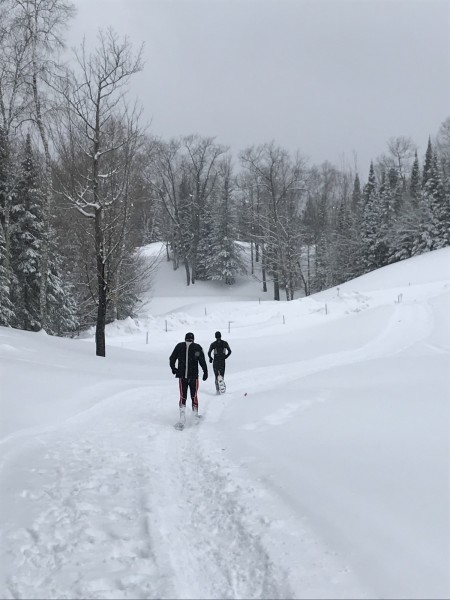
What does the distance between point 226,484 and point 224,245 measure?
4743 centimetres

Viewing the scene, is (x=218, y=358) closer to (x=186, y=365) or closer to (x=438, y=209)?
(x=186, y=365)

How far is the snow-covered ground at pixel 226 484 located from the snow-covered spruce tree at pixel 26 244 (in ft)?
39.8

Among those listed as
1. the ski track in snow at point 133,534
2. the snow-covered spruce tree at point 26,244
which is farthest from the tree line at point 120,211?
the ski track in snow at point 133,534

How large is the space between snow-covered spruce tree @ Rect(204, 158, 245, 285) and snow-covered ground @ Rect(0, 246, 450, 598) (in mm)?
40732

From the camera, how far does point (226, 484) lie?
4.92 m

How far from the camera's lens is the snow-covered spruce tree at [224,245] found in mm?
A: 51656

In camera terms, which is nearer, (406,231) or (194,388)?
(194,388)

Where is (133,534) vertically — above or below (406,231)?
below

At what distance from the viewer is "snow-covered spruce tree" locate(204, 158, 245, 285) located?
51.7 metres

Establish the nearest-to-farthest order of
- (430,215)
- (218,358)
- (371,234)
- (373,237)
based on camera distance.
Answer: (218,358) → (430,215) → (373,237) → (371,234)

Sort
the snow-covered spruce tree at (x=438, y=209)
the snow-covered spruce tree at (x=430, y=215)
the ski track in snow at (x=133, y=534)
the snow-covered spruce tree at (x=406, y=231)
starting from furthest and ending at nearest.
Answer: the snow-covered spruce tree at (x=406, y=231) → the snow-covered spruce tree at (x=430, y=215) → the snow-covered spruce tree at (x=438, y=209) → the ski track in snow at (x=133, y=534)

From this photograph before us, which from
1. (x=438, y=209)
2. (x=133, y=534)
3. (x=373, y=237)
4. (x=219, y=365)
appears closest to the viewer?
(x=133, y=534)

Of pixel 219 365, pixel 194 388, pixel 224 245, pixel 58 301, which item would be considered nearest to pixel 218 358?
pixel 219 365

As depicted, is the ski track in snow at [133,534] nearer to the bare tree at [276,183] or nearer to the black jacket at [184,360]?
the black jacket at [184,360]
